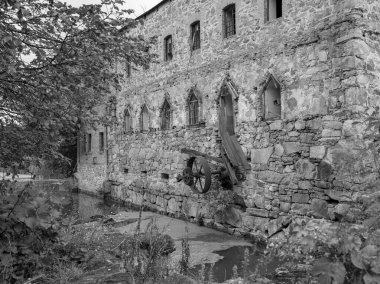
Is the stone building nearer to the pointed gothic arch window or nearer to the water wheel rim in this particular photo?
the pointed gothic arch window

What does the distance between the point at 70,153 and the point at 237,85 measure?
15.4m

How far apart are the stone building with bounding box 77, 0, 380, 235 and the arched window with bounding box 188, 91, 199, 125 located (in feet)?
0.10

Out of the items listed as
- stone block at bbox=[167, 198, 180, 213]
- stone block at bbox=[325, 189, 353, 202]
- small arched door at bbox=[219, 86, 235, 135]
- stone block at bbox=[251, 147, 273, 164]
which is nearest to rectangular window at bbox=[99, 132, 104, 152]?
stone block at bbox=[167, 198, 180, 213]

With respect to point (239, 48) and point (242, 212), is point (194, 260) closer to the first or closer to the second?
point (242, 212)

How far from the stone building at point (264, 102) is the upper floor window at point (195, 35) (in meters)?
0.03

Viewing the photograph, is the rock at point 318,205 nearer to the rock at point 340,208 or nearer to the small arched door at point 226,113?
the rock at point 340,208

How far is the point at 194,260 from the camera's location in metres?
6.95

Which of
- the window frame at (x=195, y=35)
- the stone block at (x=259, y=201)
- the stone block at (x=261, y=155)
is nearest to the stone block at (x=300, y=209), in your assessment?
the stone block at (x=259, y=201)

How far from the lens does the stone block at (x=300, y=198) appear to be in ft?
24.6

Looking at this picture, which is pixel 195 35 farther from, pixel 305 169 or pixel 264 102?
pixel 305 169

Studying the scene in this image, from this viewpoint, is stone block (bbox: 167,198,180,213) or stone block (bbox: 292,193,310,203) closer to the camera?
stone block (bbox: 292,193,310,203)

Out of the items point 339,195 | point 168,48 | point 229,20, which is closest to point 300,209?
point 339,195

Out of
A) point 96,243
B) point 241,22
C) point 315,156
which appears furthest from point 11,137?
point 241,22

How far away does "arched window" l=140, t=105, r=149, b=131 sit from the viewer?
13.7m
